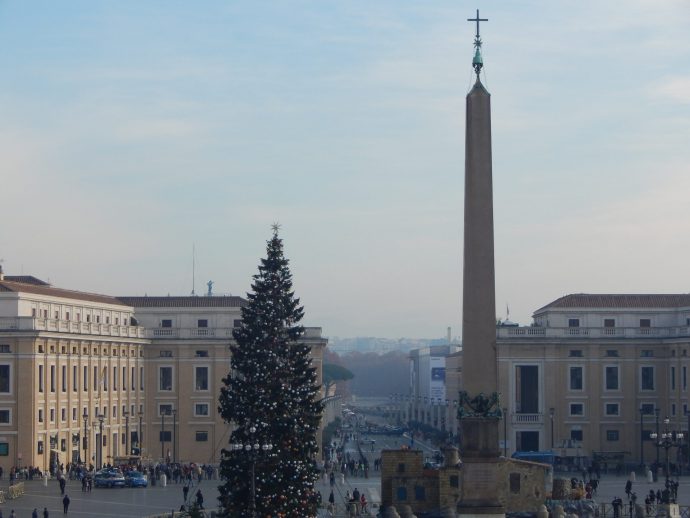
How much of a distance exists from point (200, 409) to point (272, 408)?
4562cm

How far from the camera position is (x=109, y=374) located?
89.9 metres

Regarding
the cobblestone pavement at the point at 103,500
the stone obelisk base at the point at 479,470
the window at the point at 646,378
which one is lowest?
the cobblestone pavement at the point at 103,500

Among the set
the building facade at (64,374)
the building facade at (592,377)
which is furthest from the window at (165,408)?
the building facade at (592,377)

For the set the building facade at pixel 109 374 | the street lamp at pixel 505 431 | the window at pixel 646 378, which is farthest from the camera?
the window at pixel 646 378

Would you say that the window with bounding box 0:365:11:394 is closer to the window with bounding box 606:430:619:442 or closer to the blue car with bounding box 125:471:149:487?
the blue car with bounding box 125:471:149:487

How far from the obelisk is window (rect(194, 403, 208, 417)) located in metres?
54.9

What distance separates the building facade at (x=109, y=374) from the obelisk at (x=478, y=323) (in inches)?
1726

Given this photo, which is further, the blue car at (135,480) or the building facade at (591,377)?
the building facade at (591,377)

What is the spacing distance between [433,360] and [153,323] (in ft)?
292

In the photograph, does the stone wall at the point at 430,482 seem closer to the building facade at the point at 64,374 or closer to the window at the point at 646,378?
the building facade at the point at 64,374

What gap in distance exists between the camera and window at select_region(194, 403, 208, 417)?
307ft

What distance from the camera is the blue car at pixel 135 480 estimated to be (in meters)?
75.1

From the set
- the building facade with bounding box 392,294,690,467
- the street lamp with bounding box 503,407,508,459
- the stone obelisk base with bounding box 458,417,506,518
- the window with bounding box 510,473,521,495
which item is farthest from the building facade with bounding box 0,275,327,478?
the stone obelisk base with bounding box 458,417,506,518

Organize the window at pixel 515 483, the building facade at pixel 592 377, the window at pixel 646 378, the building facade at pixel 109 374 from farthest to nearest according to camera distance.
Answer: the window at pixel 646 378 < the building facade at pixel 592 377 < the building facade at pixel 109 374 < the window at pixel 515 483
